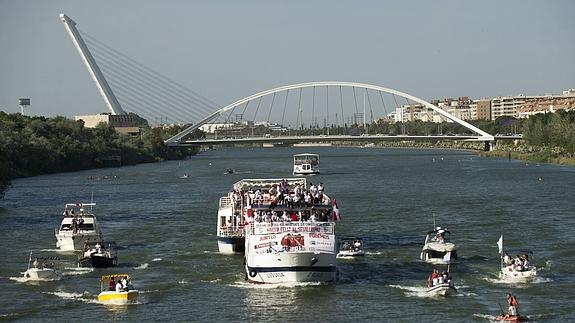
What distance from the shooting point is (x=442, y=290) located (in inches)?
1361

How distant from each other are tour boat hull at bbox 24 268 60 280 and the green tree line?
2542 inches

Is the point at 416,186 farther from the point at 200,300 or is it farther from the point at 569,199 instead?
the point at 200,300

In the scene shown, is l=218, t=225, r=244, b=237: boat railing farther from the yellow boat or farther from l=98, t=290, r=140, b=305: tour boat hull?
l=98, t=290, r=140, b=305: tour boat hull

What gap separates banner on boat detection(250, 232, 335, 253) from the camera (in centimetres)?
3591

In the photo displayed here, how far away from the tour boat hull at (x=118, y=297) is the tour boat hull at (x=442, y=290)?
9.66 metres

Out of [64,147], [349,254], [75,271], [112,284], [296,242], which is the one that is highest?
[64,147]

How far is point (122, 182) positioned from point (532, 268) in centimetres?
7180

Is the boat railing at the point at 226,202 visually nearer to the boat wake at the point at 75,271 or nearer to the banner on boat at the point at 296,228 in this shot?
the boat wake at the point at 75,271

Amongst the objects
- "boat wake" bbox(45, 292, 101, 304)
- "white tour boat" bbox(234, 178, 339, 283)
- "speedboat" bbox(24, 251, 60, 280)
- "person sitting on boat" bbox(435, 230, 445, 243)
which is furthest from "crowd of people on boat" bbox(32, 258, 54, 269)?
"person sitting on boat" bbox(435, 230, 445, 243)

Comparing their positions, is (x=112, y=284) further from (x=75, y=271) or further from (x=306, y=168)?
A: (x=306, y=168)

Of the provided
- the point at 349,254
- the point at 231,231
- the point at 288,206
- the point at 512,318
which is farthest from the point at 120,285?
the point at 512,318

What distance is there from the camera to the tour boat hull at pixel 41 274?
38562 millimetres

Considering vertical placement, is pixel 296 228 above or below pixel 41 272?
above

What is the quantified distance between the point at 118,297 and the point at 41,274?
5.51 meters
